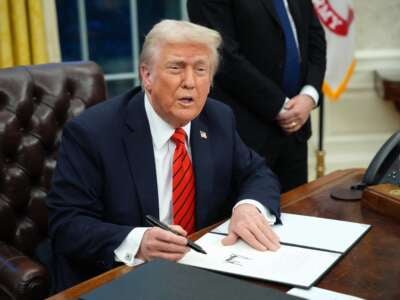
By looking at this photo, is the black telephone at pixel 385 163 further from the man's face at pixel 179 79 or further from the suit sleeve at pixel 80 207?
the suit sleeve at pixel 80 207

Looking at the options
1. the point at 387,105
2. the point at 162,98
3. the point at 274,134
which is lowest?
the point at 387,105

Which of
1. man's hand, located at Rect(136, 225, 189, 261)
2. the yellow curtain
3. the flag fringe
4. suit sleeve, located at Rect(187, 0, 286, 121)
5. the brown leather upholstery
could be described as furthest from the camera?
the flag fringe

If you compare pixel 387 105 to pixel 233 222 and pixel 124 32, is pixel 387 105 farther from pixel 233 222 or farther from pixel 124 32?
pixel 233 222

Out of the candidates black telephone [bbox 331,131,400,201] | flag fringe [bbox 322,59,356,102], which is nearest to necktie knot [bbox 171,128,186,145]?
black telephone [bbox 331,131,400,201]

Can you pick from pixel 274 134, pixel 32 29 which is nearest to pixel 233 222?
pixel 274 134

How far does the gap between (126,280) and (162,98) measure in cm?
71

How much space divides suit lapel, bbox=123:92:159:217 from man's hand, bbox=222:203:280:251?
0.25 m

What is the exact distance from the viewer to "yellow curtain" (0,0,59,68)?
275 centimetres

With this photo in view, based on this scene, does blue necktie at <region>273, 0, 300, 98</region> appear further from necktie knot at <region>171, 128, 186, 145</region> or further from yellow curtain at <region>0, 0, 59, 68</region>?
yellow curtain at <region>0, 0, 59, 68</region>

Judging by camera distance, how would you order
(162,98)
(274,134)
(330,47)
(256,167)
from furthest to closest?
(330,47), (274,134), (256,167), (162,98)

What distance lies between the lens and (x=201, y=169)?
1.74 m

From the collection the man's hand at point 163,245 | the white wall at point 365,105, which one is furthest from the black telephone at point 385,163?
the white wall at point 365,105

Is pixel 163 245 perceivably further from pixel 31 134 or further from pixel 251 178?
pixel 31 134

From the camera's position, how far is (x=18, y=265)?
5.09 ft
